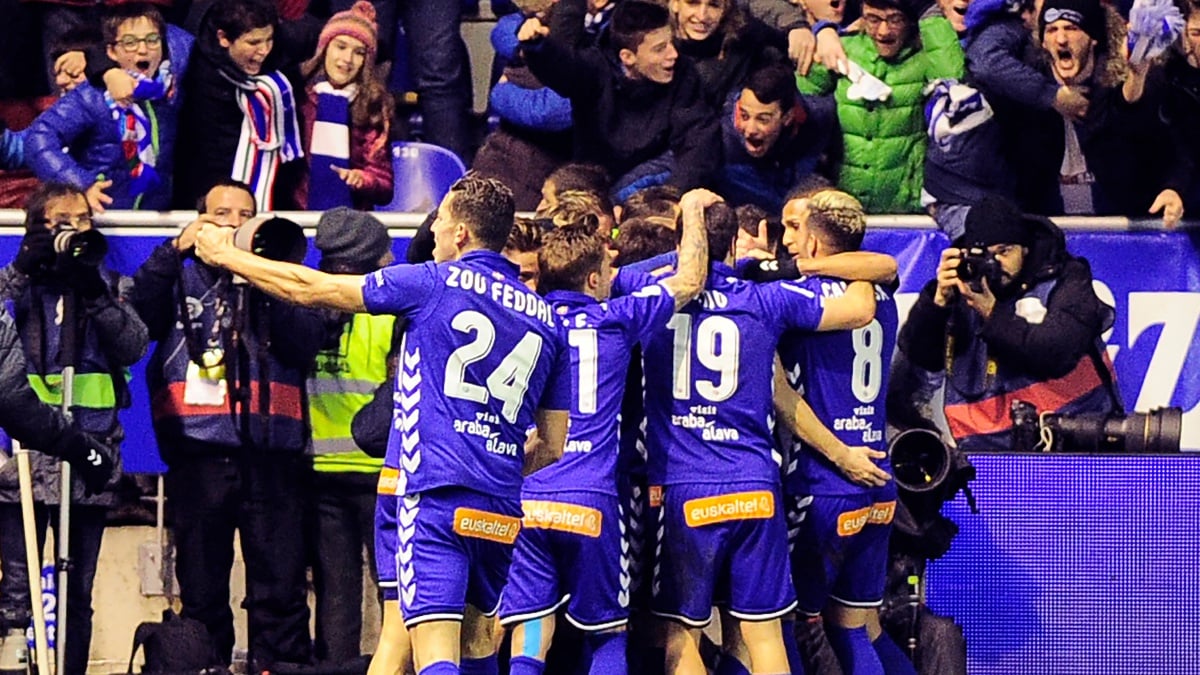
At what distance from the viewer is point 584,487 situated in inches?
399

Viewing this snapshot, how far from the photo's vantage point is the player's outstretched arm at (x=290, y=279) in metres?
9.19

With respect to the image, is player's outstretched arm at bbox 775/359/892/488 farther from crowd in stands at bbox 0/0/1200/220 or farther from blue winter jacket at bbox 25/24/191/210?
blue winter jacket at bbox 25/24/191/210

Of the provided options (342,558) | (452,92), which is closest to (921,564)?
(342,558)

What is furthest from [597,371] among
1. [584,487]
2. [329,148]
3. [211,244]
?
[329,148]

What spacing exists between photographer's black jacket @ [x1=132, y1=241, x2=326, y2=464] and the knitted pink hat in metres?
1.79

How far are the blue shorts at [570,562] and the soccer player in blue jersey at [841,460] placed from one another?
100cm

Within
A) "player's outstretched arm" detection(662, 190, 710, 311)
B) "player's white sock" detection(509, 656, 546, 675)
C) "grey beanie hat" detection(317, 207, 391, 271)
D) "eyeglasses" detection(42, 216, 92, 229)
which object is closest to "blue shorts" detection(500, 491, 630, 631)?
"player's white sock" detection(509, 656, 546, 675)

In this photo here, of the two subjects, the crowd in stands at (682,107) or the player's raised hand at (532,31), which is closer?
the player's raised hand at (532,31)

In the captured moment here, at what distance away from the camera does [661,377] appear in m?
10.5

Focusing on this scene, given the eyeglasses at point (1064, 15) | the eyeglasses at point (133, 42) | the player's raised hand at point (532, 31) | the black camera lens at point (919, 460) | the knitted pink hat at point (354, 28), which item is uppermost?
the eyeglasses at point (1064, 15)

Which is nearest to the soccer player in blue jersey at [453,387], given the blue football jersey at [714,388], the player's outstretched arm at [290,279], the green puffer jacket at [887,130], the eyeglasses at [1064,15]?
the player's outstretched arm at [290,279]

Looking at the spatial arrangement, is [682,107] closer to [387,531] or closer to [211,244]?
[387,531]

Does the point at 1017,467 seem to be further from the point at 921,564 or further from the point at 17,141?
the point at 17,141

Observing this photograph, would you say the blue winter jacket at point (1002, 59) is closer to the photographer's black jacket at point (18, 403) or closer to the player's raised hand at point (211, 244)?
the player's raised hand at point (211, 244)
